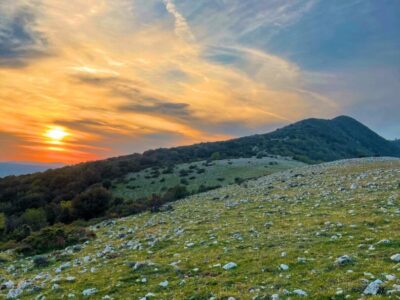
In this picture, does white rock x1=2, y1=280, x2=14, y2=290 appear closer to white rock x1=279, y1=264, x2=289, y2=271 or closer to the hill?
white rock x1=279, y1=264, x2=289, y2=271

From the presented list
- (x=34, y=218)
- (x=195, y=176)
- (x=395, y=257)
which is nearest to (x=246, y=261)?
(x=395, y=257)

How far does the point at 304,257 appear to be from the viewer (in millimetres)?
14133

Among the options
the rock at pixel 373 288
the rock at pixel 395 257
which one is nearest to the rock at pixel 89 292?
the rock at pixel 373 288

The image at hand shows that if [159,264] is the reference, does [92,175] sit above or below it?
above

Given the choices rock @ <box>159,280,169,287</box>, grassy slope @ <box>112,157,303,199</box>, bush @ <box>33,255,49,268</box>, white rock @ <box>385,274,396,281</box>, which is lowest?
bush @ <box>33,255,49,268</box>

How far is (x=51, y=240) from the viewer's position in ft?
95.9

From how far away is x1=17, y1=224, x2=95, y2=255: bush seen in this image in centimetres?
2844

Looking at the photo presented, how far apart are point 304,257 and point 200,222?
14444 millimetres

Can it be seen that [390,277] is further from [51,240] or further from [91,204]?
[91,204]

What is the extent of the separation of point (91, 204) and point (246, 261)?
4317 cm

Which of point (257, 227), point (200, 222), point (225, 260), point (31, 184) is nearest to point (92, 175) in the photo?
point (31, 184)

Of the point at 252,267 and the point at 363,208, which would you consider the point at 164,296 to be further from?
the point at 363,208

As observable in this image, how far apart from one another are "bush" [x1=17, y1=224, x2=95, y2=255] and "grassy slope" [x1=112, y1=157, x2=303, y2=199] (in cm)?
3487

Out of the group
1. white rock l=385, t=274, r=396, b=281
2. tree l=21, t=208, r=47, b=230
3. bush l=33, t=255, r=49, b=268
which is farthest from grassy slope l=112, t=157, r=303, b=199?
white rock l=385, t=274, r=396, b=281
